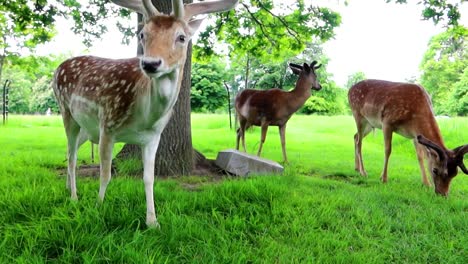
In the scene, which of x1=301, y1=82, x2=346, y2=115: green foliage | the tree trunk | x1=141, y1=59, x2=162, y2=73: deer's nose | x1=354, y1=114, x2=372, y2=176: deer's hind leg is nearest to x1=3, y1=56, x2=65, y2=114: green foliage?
x1=301, y1=82, x2=346, y2=115: green foliage

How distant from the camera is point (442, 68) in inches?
1503

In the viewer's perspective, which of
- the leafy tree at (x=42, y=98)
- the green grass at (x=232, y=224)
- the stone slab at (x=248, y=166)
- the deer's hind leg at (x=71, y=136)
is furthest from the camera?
the leafy tree at (x=42, y=98)

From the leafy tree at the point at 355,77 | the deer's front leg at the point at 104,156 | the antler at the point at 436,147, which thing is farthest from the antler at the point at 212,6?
the leafy tree at the point at 355,77

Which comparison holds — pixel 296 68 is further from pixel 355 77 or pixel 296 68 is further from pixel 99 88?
pixel 355 77

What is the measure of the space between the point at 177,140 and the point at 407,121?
321cm

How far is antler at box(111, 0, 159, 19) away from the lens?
2.76 m

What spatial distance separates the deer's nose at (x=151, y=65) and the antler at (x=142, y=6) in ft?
1.76

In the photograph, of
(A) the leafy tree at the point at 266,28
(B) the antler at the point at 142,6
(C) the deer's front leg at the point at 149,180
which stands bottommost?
(C) the deer's front leg at the point at 149,180

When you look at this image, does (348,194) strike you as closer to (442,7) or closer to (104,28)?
(442,7)

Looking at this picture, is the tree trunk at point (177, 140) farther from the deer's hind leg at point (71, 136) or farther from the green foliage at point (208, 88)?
the green foliage at point (208, 88)

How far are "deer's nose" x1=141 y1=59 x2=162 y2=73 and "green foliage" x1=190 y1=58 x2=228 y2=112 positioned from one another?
32.6 meters

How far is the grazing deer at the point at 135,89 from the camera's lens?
2.60 m

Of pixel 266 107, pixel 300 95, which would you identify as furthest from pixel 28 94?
pixel 300 95

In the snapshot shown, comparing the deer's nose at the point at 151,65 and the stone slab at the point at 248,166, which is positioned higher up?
the deer's nose at the point at 151,65
